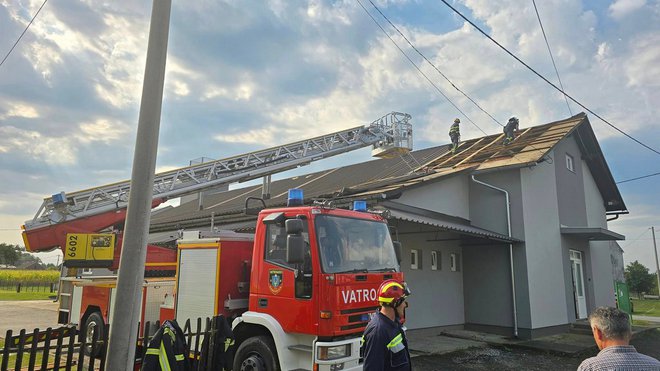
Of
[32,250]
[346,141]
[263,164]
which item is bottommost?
[32,250]

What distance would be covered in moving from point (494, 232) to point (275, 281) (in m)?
9.57

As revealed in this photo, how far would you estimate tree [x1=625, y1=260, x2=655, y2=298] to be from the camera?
5259cm

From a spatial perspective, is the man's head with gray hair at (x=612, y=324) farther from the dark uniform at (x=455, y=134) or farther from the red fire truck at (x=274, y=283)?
the dark uniform at (x=455, y=134)

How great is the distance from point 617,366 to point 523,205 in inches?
470

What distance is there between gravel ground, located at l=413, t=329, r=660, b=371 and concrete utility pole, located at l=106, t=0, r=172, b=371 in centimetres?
609

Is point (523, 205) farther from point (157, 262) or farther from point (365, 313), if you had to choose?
point (157, 262)

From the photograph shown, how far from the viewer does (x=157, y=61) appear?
15.5 ft

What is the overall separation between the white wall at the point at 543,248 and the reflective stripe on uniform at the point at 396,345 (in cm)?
1068

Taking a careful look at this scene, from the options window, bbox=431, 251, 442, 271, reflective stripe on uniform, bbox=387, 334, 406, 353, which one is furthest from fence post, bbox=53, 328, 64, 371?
window, bbox=431, 251, 442, 271

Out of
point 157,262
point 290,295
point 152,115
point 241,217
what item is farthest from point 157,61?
point 241,217

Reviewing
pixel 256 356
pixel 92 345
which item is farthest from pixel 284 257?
pixel 92 345

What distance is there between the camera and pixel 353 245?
238 inches

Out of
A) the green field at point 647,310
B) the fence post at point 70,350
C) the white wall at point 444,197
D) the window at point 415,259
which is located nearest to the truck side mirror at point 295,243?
the fence post at point 70,350

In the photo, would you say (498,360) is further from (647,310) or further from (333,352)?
(647,310)
